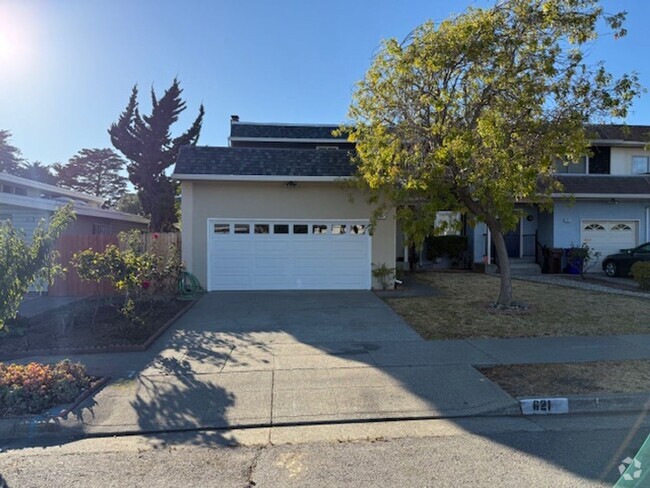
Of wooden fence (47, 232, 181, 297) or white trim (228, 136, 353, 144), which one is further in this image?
white trim (228, 136, 353, 144)

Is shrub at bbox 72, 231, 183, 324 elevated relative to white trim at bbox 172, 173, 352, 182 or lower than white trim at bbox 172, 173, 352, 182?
lower

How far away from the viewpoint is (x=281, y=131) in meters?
22.4

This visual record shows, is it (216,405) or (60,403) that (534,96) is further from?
(60,403)

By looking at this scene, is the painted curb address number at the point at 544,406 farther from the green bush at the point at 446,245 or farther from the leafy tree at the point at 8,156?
the leafy tree at the point at 8,156

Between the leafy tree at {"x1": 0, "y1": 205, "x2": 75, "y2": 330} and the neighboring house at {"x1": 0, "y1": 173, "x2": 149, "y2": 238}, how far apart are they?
58.1 inches

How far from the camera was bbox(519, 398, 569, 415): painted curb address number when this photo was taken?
493 cm

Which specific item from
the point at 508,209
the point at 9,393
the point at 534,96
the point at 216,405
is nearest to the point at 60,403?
the point at 9,393

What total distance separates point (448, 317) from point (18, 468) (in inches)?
318

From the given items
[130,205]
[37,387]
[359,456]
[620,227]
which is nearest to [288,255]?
[37,387]

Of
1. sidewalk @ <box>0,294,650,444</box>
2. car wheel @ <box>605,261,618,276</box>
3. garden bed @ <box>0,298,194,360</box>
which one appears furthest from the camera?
car wheel @ <box>605,261,618,276</box>

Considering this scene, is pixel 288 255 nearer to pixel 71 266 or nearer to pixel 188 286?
pixel 188 286

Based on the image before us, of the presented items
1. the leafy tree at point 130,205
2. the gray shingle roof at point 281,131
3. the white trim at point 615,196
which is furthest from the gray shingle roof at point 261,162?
the leafy tree at point 130,205

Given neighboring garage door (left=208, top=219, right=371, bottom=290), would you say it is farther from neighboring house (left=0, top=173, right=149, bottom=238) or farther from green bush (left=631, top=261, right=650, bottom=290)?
green bush (left=631, top=261, right=650, bottom=290)

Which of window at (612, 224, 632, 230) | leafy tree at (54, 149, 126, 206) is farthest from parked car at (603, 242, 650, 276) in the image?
leafy tree at (54, 149, 126, 206)
